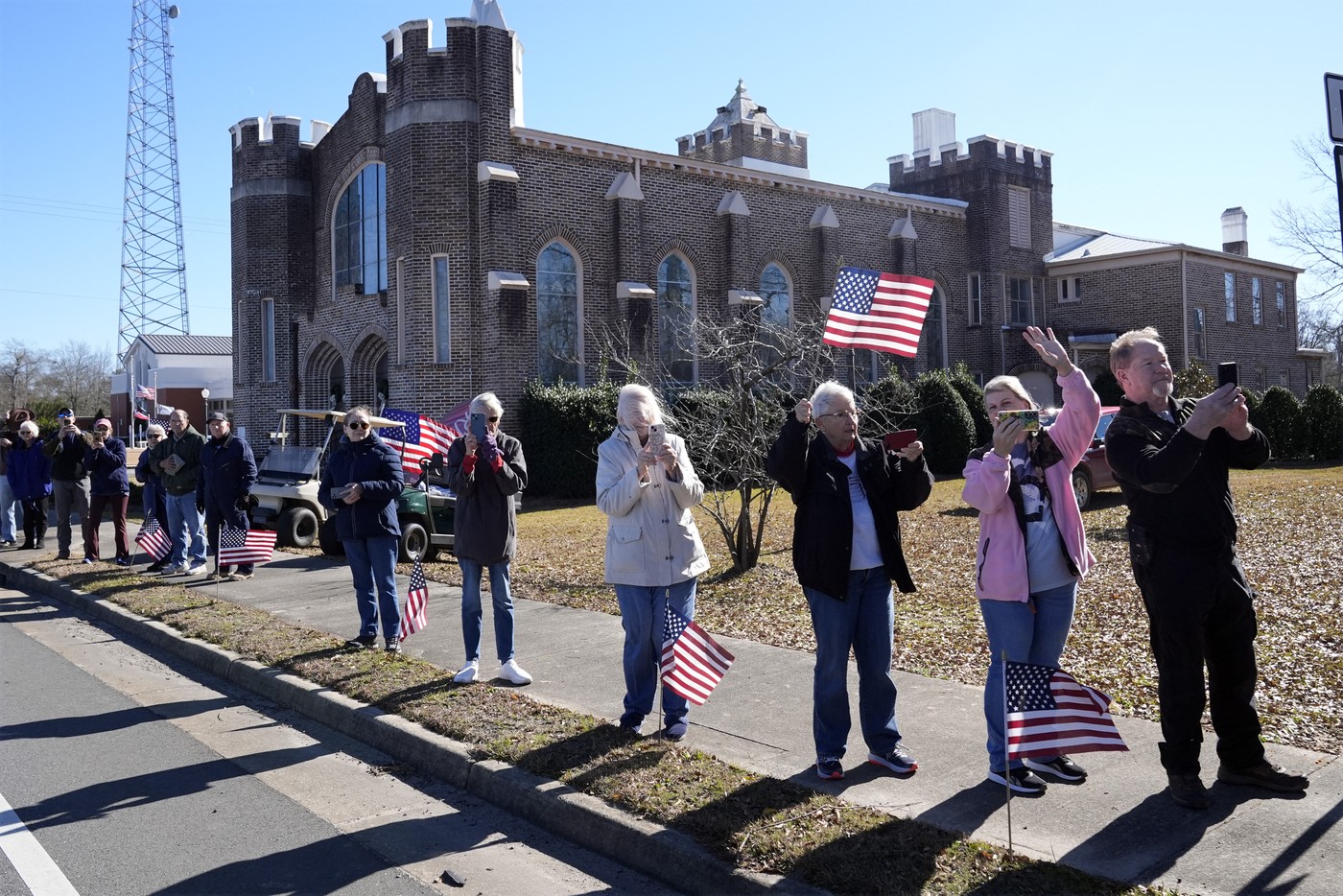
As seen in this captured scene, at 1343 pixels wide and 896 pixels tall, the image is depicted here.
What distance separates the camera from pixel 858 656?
5.29 m

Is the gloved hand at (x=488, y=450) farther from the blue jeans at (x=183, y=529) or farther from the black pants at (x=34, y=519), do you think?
the black pants at (x=34, y=519)

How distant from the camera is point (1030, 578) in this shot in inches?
194

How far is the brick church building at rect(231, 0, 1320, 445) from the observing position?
2444 centimetres

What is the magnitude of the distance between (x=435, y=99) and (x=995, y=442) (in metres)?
22.0

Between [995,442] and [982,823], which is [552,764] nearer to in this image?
[982,823]

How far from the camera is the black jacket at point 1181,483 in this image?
4566 millimetres

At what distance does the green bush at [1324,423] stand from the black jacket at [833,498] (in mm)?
26036

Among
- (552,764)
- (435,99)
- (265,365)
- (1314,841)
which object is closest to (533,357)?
(435,99)

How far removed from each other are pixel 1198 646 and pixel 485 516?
4.42 m

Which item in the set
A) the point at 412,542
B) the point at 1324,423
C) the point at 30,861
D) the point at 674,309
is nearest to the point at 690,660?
the point at 30,861

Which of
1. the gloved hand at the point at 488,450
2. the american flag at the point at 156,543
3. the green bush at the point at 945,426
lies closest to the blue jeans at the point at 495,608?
the gloved hand at the point at 488,450

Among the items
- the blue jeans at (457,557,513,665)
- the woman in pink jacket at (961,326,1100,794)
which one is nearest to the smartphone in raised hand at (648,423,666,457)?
the woman in pink jacket at (961,326,1100,794)

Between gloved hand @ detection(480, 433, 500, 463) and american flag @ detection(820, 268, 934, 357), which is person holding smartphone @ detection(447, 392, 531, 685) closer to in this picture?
gloved hand @ detection(480, 433, 500, 463)

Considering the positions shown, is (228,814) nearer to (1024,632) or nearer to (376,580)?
(376,580)
